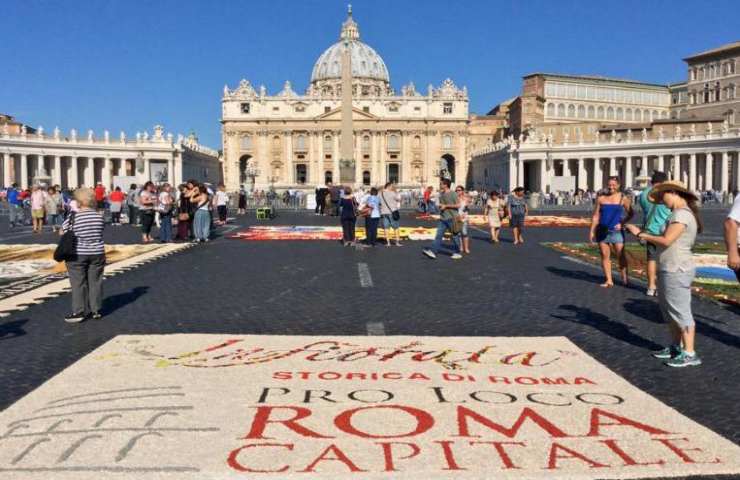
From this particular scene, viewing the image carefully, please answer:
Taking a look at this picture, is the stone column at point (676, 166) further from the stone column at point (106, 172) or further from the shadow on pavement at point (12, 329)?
the shadow on pavement at point (12, 329)

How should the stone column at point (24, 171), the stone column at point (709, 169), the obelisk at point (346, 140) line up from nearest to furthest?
the obelisk at point (346, 140)
the stone column at point (709, 169)
the stone column at point (24, 171)

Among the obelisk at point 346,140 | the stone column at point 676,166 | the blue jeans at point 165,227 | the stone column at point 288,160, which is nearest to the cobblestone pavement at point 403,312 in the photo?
the blue jeans at point 165,227

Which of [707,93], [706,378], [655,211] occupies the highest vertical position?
[707,93]

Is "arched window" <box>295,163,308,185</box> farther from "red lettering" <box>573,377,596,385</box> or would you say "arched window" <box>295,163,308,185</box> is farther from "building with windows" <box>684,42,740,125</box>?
"red lettering" <box>573,377,596,385</box>

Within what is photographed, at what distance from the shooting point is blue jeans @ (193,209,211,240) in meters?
18.6

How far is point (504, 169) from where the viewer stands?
79.6 m

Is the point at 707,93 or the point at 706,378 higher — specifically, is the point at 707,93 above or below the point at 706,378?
above

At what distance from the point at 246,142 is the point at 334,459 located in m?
96.0

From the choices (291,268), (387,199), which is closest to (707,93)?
(387,199)

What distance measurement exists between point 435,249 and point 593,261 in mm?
3086

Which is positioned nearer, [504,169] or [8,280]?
[8,280]

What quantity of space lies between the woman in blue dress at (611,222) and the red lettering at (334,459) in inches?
286

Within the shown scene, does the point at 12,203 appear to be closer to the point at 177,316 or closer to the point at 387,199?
the point at 387,199

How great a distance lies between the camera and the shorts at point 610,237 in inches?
412
